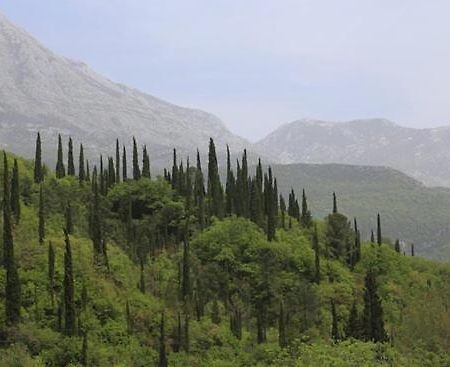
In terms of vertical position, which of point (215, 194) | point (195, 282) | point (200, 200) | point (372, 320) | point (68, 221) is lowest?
point (372, 320)

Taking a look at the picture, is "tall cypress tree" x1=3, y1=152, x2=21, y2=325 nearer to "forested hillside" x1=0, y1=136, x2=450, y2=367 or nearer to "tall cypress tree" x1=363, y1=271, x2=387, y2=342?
"forested hillside" x1=0, y1=136, x2=450, y2=367

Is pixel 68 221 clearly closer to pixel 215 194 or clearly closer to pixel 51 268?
pixel 51 268

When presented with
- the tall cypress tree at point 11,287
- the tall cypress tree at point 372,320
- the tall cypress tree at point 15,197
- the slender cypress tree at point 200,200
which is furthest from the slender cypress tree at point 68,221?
the tall cypress tree at point 372,320

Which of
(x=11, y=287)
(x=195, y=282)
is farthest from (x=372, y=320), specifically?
(x=11, y=287)

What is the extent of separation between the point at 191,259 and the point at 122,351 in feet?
57.8

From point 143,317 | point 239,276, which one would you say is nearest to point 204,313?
point 143,317

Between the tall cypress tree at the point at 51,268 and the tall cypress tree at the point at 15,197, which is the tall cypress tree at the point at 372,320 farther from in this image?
the tall cypress tree at the point at 15,197

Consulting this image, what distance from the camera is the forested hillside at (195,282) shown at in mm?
43344

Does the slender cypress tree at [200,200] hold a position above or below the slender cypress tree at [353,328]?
above

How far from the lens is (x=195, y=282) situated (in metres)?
58.3

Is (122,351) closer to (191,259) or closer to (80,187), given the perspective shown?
(191,259)

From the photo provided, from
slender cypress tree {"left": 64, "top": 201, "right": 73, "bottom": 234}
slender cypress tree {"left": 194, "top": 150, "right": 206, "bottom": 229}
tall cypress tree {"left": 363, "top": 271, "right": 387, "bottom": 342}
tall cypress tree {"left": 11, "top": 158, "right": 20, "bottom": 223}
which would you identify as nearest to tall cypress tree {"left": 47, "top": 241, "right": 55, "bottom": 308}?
tall cypress tree {"left": 11, "top": 158, "right": 20, "bottom": 223}

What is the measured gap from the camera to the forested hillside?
142 ft

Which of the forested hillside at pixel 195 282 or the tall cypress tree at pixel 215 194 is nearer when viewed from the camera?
the forested hillside at pixel 195 282
